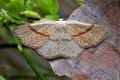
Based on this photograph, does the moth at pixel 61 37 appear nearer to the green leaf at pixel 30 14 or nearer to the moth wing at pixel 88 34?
the moth wing at pixel 88 34

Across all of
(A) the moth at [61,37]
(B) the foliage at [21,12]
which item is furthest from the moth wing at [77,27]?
(B) the foliage at [21,12]

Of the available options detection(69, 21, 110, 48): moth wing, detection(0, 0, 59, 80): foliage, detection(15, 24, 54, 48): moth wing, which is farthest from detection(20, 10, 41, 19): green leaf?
detection(69, 21, 110, 48): moth wing

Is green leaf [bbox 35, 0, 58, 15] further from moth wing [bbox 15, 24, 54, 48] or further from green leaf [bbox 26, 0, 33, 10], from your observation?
moth wing [bbox 15, 24, 54, 48]

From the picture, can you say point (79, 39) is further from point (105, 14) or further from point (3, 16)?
point (3, 16)

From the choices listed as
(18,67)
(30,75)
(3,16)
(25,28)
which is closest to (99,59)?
(25,28)

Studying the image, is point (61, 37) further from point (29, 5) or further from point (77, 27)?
point (29, 5)
